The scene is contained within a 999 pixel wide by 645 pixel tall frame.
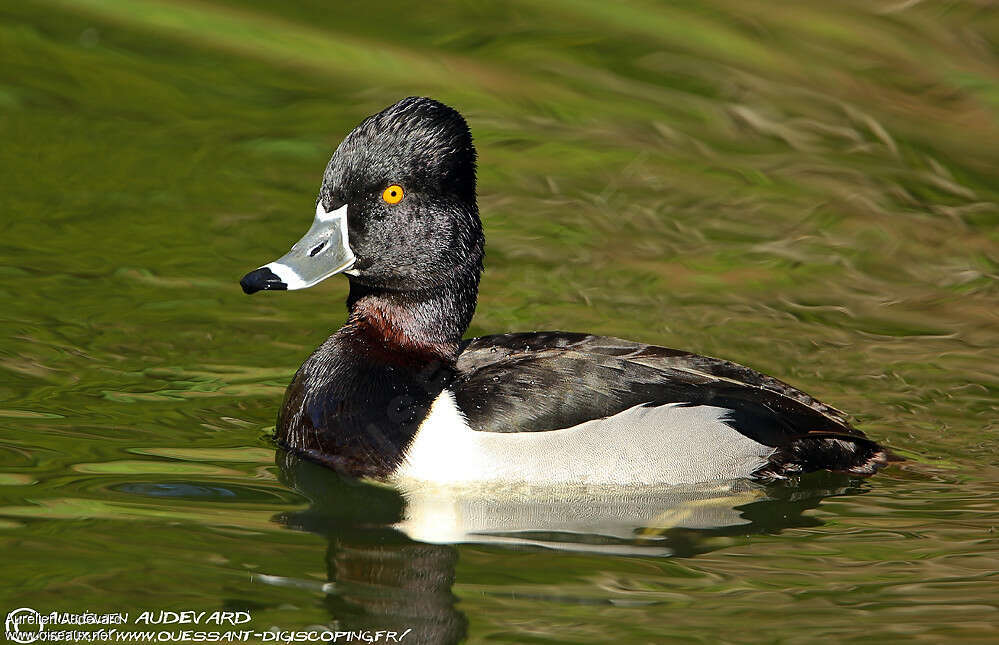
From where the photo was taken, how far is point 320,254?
6.75 metres

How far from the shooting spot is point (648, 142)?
10.9 m

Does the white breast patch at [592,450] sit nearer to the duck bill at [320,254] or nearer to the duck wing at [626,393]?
the duck wing at [626,393]

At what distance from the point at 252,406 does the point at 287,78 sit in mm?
4781

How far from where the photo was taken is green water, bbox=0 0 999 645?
5.44 m

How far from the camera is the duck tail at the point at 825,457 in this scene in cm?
667

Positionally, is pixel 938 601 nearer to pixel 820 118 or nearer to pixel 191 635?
pixel 191 635

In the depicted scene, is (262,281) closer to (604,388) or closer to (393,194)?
(393,194)

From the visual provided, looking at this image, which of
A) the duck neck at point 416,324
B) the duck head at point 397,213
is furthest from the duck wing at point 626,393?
the duck head at point 397,213

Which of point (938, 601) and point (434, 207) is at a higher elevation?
point (434, 207)

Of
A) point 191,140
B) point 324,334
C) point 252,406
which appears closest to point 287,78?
point 191,140

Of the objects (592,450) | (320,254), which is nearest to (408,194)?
(320,254)

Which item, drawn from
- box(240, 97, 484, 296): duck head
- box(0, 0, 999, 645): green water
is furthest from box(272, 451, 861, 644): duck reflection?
box(240, 97, 484, 296): duck head

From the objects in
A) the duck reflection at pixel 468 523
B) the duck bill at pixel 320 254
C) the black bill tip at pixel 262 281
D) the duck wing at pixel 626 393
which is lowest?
the duck reflection at pixel 468 523

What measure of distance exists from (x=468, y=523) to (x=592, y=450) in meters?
0.67
